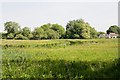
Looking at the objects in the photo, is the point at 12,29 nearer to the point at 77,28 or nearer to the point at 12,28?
the point at 12,28

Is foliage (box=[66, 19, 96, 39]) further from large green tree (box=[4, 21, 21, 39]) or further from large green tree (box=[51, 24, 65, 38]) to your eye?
large green tree (box=[4, 21, 21, 39])

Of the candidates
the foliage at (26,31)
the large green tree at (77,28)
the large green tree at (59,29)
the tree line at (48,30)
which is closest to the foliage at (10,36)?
the tree line at (48,30)

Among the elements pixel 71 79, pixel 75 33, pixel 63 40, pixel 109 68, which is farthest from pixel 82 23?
pixel 71 79

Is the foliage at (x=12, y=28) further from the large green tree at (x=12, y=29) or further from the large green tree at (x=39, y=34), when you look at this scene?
the large green tree at (x=39, y=34)

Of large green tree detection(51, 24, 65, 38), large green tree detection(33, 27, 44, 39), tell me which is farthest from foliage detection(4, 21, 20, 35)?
large green tree detection(51, 24, 65, 38)

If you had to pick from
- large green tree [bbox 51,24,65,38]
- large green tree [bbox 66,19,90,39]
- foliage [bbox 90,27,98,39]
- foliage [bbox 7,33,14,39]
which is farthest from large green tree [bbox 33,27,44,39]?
foliage [bbox 90,27,98,39]

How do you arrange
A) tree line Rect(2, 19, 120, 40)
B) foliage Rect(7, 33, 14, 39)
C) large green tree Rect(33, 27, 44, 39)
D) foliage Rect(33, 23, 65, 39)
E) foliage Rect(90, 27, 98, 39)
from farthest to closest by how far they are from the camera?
foliage Rect(90, 27, 98, 39) < foliage Rect(7, 33, 14, 39) < foliage Rect(33, 23, 65, 39) < large green tree Rect(33, 27, 44, 39) < tree line Rect(2, 19, 120, 40)

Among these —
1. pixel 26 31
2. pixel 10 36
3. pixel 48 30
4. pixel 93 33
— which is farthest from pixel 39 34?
pixel 93 33

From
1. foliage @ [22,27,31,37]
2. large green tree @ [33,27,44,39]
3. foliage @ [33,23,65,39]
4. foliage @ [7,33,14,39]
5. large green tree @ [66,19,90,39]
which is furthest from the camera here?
foliage @ [7,33,14,39]

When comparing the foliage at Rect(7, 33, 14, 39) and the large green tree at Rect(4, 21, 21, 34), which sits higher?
the large green tree at Rect(4, 21, 21, 34)

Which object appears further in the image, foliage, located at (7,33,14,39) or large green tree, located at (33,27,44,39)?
foliage, located at (7,33,14,39)

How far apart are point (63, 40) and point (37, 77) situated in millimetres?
10570

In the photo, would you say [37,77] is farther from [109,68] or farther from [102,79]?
[109,68]

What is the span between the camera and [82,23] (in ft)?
48.9
